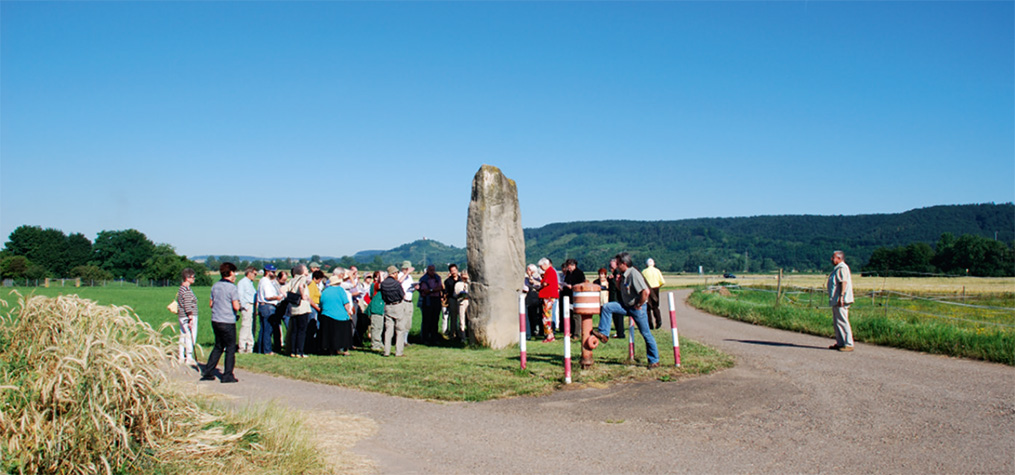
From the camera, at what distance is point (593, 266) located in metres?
151

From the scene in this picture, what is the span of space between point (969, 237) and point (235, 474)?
9452 cm

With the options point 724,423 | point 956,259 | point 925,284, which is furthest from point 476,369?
point 956,259

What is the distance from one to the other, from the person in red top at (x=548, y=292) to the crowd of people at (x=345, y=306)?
0.02 metres

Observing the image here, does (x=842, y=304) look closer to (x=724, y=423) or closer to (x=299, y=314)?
(x=724, y=423)

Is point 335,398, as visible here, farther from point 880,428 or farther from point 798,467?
point 880,428

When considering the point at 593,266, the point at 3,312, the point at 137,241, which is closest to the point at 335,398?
the point at 3,312

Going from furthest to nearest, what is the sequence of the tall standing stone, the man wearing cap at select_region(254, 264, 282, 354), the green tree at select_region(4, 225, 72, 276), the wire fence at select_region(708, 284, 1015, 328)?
the green tree at select_region(4, 225, 72, 276)
the wire fence at select_region(708, 284, 1015, 328)
the tall standing stone
the man wearing cap at select_region(254, 264, 282, 354)

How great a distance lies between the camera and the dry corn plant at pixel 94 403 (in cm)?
424

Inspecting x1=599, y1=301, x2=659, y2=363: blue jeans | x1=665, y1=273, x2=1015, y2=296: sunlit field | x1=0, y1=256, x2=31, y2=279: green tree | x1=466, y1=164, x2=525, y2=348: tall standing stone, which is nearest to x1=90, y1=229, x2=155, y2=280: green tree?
x1=0, y1=256, x2=31, y2=279: green tree

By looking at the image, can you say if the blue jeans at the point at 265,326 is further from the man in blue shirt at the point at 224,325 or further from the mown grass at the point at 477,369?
the man in blue shirt at the point at 224,325

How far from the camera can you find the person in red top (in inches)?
539

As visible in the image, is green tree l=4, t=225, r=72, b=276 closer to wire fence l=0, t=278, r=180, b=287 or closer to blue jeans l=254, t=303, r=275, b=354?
wire fence l=0, t=278, r=180, b=287

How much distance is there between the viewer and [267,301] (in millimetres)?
14414

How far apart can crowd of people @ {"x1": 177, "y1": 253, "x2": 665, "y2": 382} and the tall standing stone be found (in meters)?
0.65
